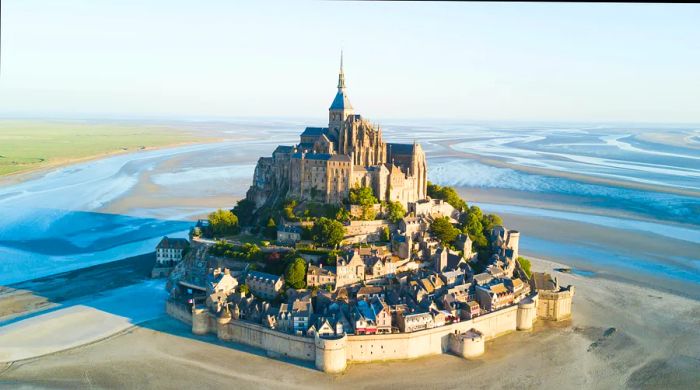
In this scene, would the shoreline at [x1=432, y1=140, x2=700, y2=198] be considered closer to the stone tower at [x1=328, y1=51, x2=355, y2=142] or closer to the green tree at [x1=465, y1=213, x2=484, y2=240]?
the green tree at [x1=465, y1=213, x2=484, y2=240]

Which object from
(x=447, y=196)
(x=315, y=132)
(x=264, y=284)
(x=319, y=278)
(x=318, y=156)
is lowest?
(x=264, y=284)

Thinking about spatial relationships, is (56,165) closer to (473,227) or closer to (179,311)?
(179,311)

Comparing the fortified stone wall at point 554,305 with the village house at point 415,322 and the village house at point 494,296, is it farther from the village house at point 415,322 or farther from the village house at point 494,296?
the village house at point 415,322

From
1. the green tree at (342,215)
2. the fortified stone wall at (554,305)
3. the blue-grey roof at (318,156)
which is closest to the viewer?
the fortified stone wall at (554,305)

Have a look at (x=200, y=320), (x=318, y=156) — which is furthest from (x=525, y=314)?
(x=200, y=320)

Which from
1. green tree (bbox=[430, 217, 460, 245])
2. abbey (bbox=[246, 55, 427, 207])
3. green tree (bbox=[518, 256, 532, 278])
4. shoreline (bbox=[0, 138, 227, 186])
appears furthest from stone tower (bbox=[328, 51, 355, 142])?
shoreline (bbox=[0, 138, 227, 186])

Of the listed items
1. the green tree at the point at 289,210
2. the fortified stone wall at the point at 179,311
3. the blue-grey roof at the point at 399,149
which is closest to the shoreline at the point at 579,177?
the blue-grey roof at the point at 399,149
